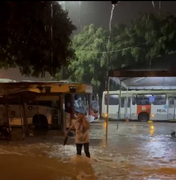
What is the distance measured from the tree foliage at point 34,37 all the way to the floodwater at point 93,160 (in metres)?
3.33

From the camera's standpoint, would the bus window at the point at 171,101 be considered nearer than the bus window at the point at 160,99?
Yes

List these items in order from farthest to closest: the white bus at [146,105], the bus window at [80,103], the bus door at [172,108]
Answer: the white bus at [146,105] → the bus door at [172,108] → the bus window at [80,103]

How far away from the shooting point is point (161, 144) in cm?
1323

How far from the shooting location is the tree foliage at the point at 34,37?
31.3ft

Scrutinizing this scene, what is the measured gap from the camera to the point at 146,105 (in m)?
24.8

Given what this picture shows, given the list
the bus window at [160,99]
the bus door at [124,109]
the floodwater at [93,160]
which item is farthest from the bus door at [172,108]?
the floodwater at [93,160]

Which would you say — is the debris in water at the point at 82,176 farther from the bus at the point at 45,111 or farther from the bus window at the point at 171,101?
the bus window at the point at 171,101

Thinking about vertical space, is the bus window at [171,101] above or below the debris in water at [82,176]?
above

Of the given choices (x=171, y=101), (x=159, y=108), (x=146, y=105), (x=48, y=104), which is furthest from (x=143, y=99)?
(x=48, y=104)

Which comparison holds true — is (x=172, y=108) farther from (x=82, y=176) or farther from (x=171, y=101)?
(x=82, y=176)

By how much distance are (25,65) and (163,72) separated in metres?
5.54

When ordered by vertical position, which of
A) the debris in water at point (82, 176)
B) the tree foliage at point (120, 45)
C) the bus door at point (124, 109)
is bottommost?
the debris in water at point (82, 176)

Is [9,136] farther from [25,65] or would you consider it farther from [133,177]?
[133,177]

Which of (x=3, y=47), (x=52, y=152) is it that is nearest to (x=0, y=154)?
(x=52, y=152)
